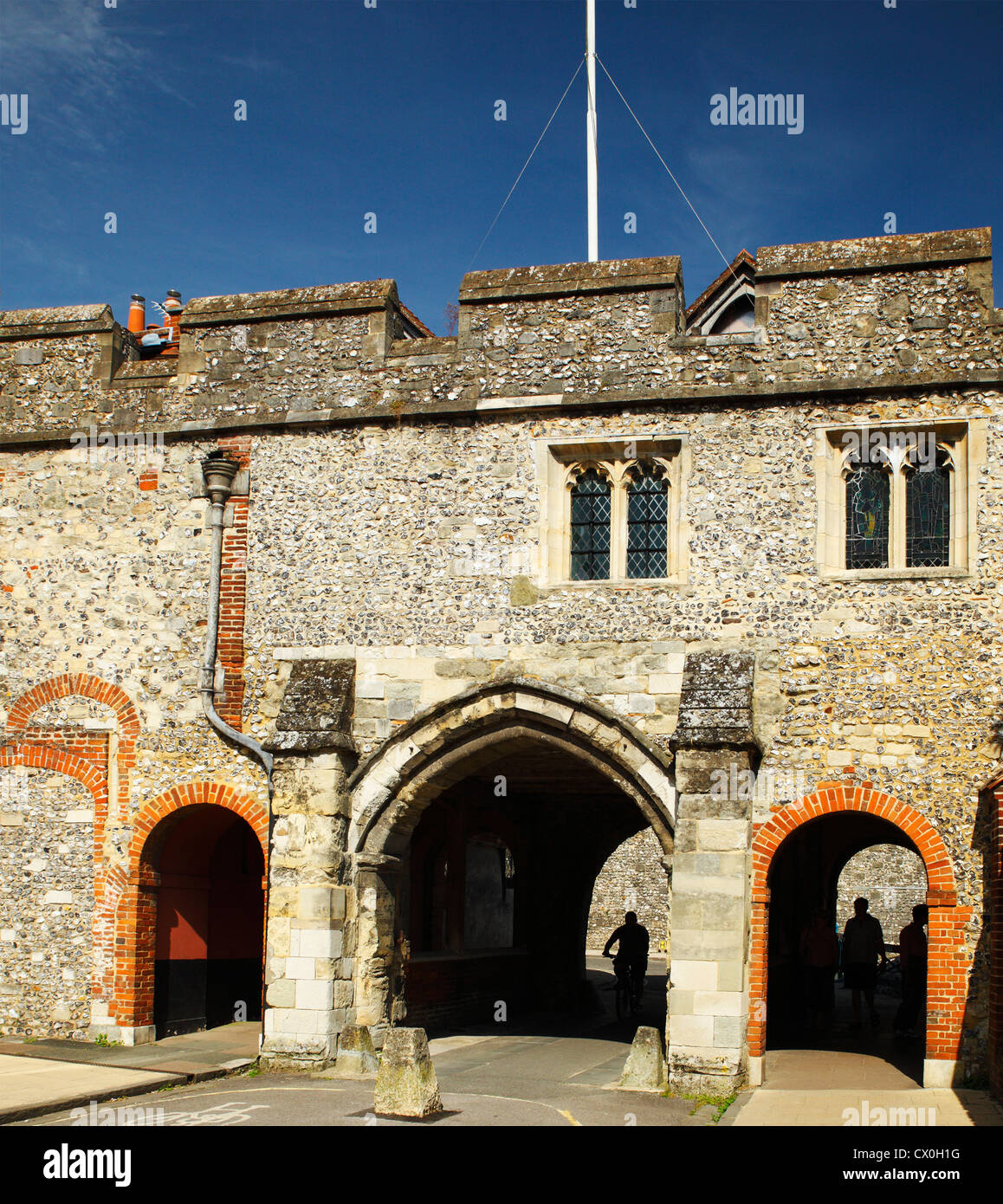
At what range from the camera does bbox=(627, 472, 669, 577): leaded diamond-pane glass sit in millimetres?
11531

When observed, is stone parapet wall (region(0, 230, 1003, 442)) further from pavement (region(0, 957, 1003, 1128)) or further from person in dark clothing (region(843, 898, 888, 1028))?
person in dark clothing (region(843, 898, 888, 1028))

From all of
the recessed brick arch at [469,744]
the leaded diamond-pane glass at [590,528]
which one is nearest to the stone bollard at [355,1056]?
the recessed brick arch at [469,744]

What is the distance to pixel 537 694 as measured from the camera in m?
11.2

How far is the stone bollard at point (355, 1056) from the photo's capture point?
1070 cm

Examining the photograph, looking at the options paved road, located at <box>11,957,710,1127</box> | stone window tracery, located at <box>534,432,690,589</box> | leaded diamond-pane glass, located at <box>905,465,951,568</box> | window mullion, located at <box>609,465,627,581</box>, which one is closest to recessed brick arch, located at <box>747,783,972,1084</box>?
paved road, located at <box>11,957,710,1127</box>

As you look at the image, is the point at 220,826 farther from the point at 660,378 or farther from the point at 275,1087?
the point at 660,378

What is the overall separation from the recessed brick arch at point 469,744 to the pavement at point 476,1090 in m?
2.12

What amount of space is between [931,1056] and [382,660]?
18.1 feet

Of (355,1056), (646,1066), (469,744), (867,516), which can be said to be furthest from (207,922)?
(867,516)

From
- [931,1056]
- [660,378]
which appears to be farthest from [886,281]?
[931,1056]

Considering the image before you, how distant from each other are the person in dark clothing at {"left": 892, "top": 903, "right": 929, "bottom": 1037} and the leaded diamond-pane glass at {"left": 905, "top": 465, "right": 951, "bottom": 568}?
418 cm

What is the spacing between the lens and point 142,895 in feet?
39.6

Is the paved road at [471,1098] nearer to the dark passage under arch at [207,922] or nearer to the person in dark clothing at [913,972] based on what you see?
the dark passage under arch at [207,922]

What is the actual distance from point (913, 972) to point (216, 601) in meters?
8.26
